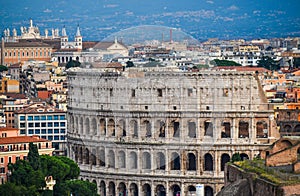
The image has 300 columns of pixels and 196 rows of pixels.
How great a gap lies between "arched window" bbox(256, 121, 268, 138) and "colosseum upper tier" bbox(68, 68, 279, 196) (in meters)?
0.07

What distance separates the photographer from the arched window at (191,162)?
109 metres

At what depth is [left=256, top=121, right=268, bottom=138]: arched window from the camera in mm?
108519

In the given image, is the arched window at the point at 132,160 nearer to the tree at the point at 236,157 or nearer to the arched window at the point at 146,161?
the arched window at the point at 146,161

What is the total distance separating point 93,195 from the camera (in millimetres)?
95750

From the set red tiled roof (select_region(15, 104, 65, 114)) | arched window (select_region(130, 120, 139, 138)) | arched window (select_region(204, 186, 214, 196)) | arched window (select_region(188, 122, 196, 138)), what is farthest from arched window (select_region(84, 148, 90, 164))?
red tiled roof (select_region(15, 104, 65, 114))

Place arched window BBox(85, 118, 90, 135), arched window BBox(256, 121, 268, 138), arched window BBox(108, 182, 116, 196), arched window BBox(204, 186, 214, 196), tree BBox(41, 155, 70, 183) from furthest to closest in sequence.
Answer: arched window BBox(85, 118, 90, 135) → arched window BBox(108, 182, 116, 196) → arched window BBox(256, 121, 268, 138) → arched window BBox(204, 186, 214, 196) → tree BBox(41, 155, 70, 183)

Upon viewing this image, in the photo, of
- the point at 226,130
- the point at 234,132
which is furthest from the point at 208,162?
the point at 234,132

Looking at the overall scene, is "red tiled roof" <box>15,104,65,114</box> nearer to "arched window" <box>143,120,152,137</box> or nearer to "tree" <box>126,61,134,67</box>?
"tree" <box>126,61,134,67</box>

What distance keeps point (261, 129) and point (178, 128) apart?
5642mm

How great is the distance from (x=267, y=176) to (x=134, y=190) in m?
47.2

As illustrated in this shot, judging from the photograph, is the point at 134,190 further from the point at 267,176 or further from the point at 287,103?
the point at 267,176

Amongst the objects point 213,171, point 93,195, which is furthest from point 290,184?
point 213,171

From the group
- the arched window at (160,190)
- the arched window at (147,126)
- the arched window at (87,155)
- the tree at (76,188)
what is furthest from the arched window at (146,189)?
the tree at (76,188)

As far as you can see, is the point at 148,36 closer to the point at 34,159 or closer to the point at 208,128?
the point at 208,128
